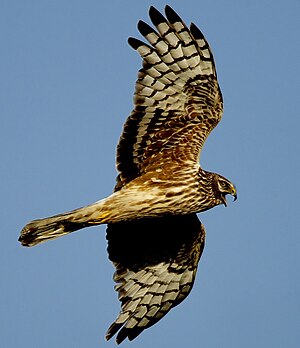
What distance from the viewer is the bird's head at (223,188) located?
12883mm

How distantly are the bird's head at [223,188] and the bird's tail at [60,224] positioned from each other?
146 centimetres

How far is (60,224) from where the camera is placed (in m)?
12.6

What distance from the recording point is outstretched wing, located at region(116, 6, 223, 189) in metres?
12.7

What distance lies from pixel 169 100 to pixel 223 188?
1.34 meters

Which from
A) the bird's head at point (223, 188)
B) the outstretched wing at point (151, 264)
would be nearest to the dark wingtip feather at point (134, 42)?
the bird's head at point (223, 188)

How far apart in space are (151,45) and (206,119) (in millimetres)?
1209

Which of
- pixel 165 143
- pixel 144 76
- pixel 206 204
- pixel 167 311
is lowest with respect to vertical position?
pixel 167 311

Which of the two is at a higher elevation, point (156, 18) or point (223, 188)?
point (156, 18)

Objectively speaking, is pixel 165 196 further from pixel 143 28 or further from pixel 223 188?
pixel 143 28

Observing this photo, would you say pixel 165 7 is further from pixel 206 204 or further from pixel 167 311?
pixel 167 311

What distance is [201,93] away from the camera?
506 inches

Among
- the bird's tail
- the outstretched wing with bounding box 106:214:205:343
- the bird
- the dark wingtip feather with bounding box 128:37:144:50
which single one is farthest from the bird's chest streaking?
the dark wingtip feather with bounding box 128:37:144:50

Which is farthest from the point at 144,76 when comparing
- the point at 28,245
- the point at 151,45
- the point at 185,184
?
the point at 28,245

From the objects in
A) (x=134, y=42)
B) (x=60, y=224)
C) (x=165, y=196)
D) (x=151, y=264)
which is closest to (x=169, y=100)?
(x=134, y=42)
